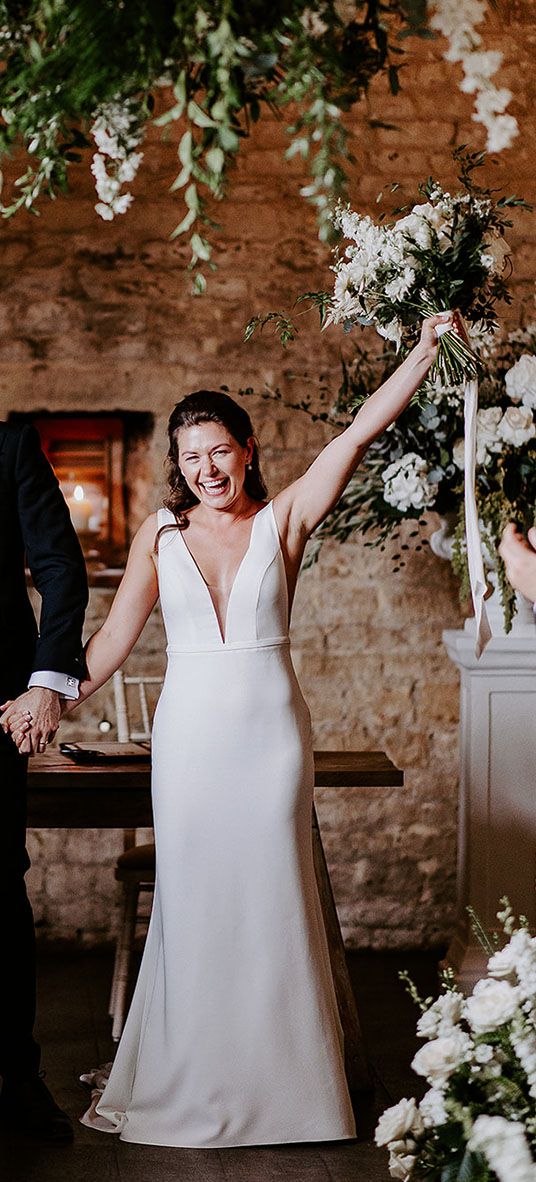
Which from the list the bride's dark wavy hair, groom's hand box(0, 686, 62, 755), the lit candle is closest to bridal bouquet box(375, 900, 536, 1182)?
groom's hand box(0, 686, 62, 755)

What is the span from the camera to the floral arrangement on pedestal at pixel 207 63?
1.54 m

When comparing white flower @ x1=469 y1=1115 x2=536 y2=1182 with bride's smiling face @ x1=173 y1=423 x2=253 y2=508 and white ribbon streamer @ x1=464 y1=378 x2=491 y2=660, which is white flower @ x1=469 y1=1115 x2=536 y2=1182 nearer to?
white ribbon streamer @ x1=464 y1=378 x2=491 y2=660

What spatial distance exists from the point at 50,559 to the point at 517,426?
162 cm

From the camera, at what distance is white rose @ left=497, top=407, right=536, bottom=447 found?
3.78 m

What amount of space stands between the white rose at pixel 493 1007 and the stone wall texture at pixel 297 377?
10.3ft

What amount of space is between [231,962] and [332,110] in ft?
7.04

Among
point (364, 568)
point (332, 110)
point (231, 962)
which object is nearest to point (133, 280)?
Result: point (364, 568)

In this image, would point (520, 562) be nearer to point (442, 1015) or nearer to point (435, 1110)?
point (442, 1015)

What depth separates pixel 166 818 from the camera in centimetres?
308

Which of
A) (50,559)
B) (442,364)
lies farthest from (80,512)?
(442,364)

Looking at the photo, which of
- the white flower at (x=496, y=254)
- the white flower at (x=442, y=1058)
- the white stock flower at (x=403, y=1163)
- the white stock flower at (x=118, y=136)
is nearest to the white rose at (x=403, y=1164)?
the white stock flower at (x=403, y=1163)

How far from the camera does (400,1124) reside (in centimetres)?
189

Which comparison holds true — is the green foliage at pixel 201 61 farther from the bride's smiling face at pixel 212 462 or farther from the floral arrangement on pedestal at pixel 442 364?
the bride's smiling face at pixel 212 462

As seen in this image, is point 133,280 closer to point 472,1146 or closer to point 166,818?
point 166,818
